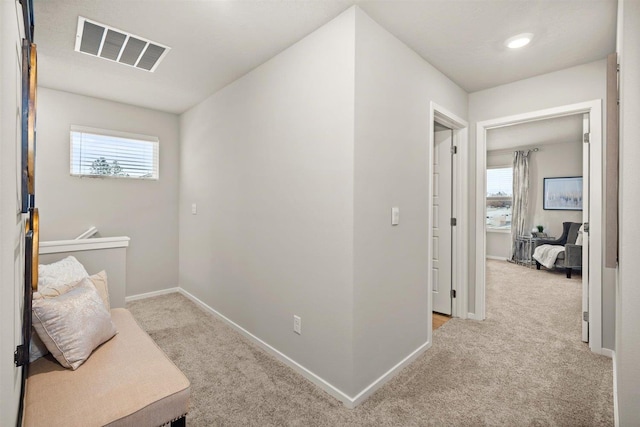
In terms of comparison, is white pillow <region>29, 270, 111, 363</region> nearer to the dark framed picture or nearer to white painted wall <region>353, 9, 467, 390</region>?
white painted wall <region>353, 9, 467, 390</region>

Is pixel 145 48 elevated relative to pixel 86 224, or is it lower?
elevated

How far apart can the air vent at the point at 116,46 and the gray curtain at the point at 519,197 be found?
23.2 ft

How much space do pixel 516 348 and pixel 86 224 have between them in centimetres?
466

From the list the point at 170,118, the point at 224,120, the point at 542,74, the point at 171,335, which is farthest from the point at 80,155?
the point at 542,74

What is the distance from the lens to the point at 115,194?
12.5 ft

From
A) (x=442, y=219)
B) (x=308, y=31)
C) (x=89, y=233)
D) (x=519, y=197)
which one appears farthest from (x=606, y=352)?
(x=89, y=233)

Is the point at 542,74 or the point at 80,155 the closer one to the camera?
the point at 542,74

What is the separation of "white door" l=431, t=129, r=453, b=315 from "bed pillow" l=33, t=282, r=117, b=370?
A: 3.09 metres

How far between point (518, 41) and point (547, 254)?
4.89 meters

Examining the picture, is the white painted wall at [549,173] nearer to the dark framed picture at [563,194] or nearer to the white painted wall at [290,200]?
the dark framed picture at [563,194]

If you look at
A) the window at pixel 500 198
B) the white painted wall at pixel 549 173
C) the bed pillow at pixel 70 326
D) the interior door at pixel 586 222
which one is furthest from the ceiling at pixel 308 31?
the window at pixel 500 198

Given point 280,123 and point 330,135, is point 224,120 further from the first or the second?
point 330,135

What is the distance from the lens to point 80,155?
11.7ft

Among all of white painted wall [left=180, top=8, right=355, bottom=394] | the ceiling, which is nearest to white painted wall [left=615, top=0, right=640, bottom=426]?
the ceiling
